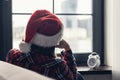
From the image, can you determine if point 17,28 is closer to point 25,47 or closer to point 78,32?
point 78,32

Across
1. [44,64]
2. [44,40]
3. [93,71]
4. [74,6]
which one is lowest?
[93,71]

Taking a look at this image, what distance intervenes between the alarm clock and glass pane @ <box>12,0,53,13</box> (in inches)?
18.0

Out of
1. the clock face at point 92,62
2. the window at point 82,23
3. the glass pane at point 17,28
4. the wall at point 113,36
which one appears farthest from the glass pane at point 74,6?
the clock face at point 92,62

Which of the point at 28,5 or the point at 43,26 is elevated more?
the point at 28,5

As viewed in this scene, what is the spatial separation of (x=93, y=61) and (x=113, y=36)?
0.70ft

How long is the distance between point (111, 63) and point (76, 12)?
1.46ft

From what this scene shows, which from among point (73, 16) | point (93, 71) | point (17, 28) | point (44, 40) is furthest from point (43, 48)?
point (73, 16)

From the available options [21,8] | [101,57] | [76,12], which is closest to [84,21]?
[76,12]

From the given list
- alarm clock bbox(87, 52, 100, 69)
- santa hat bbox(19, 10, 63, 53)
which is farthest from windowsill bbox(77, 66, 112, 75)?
santa hat bbox(19, 10, 63, 53)

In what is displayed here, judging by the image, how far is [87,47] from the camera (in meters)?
2.42

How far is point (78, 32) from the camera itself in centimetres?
239

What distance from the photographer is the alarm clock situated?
7.19 feet

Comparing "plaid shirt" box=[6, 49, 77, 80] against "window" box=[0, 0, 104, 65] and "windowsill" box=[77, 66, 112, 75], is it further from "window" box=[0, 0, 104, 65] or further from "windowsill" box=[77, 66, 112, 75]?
"window" box=[0, 0, 104, 65]

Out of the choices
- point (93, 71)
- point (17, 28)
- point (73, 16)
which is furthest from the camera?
point (73, 16)
